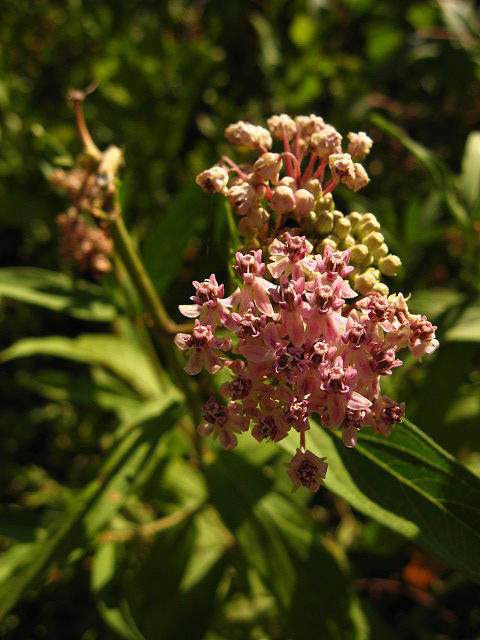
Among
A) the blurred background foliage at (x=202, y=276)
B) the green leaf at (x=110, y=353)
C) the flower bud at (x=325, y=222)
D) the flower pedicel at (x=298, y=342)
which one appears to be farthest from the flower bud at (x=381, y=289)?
the green leaf at (x=110, y=353)

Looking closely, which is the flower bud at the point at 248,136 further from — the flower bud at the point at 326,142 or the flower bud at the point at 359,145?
the flower bud at the point at 359,145

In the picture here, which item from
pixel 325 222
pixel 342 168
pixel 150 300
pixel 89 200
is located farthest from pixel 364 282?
pixel 89 200

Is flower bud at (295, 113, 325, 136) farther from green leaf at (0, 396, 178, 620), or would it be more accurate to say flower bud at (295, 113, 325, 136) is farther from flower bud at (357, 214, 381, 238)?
green leaf at (0, 396, 178, 620)

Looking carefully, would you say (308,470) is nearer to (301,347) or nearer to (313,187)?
(301,347)

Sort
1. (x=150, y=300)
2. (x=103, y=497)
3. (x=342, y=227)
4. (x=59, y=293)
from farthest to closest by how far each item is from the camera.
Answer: (x=59, y=293) < (x=103, y=497) < (x=150, y=300) < (x=342, y=227)

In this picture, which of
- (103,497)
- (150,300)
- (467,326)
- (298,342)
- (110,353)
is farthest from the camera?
(110,353)

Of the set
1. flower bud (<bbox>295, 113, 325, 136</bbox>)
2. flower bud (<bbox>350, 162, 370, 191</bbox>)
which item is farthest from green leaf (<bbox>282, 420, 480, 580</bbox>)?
flower bud (<bbox>295, 113, 325, 136</bbox>)

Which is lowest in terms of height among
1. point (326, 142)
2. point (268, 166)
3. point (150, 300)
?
point (150, 300)

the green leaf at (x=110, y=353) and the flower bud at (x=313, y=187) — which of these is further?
the green leaf at (x=110, y=353)
